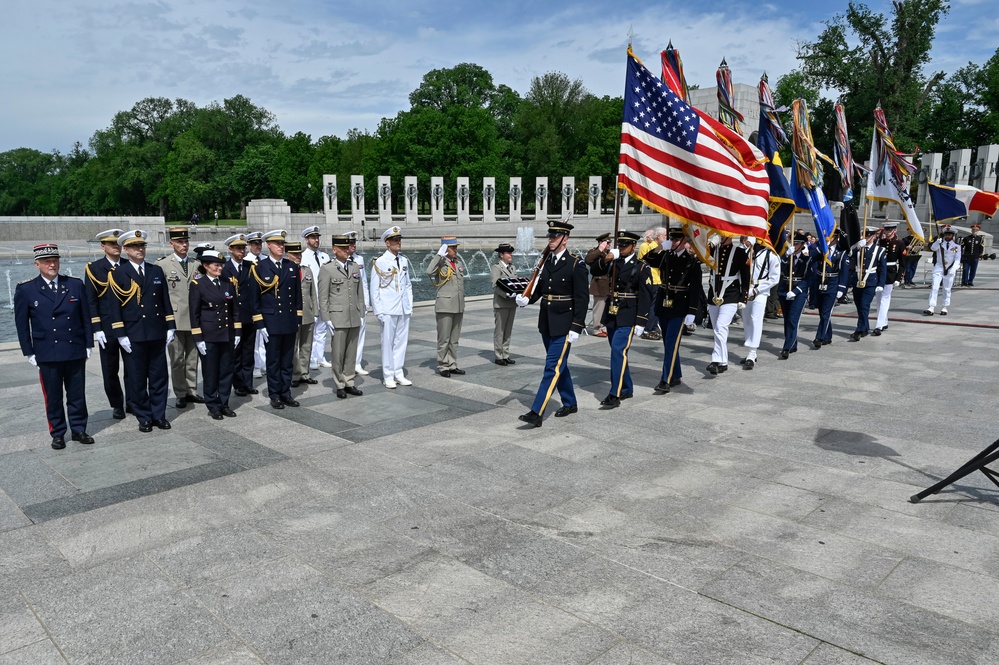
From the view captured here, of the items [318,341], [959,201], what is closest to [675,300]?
[318,341]

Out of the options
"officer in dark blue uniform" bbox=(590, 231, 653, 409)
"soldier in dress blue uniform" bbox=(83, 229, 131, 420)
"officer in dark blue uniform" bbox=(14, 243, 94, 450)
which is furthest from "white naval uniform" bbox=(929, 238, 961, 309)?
"officer in dark blue uniform" bbox=(14, 243, 94, 450)

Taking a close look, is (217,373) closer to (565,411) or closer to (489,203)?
(565,411)

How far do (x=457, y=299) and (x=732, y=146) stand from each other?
4.18 metres

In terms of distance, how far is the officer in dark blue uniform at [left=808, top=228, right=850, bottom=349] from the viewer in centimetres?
1243

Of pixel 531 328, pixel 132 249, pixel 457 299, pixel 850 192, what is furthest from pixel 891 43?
pixel 132 249

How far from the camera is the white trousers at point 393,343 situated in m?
9.30

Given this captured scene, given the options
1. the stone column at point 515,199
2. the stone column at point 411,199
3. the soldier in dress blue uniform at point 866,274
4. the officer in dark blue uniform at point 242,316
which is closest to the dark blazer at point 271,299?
the officer in dark blue uniform at point 242,316

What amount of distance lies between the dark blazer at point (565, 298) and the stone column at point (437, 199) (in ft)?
164

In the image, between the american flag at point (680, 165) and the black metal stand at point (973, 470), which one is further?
the american flag at point (680, 165)

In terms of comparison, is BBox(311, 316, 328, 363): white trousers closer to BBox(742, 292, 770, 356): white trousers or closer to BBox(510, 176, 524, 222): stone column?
BBox(742, 292, 770, 356): white trousers

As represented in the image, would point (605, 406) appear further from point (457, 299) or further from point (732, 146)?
point (732, 146)

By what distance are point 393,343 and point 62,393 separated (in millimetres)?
3768

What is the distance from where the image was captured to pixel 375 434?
7281 mm

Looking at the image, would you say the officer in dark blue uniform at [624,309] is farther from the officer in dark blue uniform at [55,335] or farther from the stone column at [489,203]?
the stone column at [489,203]
